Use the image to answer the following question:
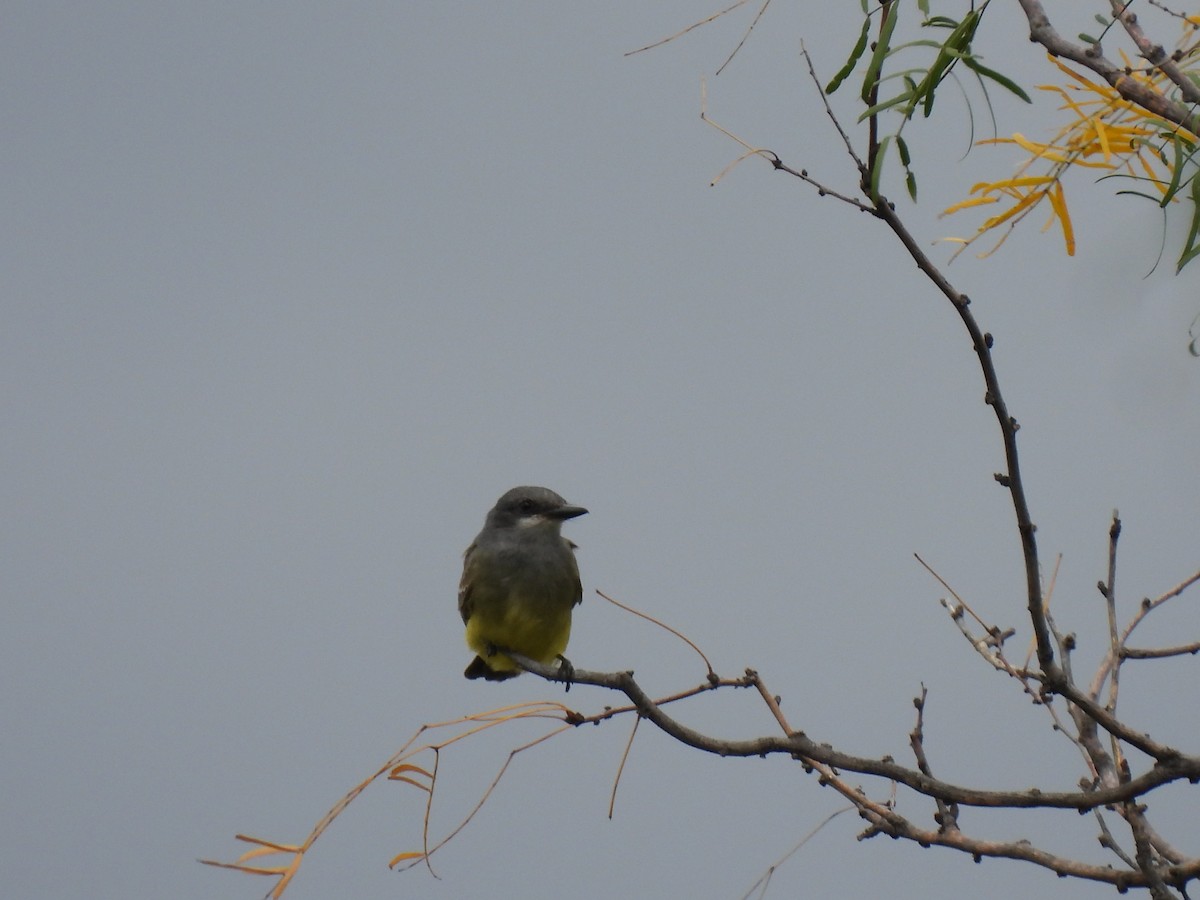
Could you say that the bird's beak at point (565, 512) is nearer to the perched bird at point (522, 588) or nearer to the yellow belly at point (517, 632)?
the perched bird at point (522, 588)

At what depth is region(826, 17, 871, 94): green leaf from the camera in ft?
5.32

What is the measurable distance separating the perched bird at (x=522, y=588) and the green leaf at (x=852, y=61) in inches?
86.8

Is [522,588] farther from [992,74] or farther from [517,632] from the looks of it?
[992,74]

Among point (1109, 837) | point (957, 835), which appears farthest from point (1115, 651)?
point (957, 835)

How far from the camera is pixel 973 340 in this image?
4.52 ft

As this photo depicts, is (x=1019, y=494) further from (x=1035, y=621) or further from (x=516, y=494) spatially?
(x=516, y=494)

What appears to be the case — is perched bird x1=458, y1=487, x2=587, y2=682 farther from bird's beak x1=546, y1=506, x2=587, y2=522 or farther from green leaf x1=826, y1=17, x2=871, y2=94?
green leaf x1=826, y1=17, x2=871, y2=94

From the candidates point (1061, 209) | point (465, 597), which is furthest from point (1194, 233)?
point (465, 597)

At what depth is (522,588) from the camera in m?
3.72

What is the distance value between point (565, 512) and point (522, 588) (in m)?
0.27

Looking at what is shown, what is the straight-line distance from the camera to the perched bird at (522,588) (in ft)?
12.2

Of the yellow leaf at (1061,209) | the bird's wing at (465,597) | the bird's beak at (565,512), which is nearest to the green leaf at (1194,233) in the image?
the yellow leaf at (1061,209)

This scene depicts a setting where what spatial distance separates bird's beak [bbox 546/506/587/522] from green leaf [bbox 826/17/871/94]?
220cm

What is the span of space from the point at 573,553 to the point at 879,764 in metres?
2.33
